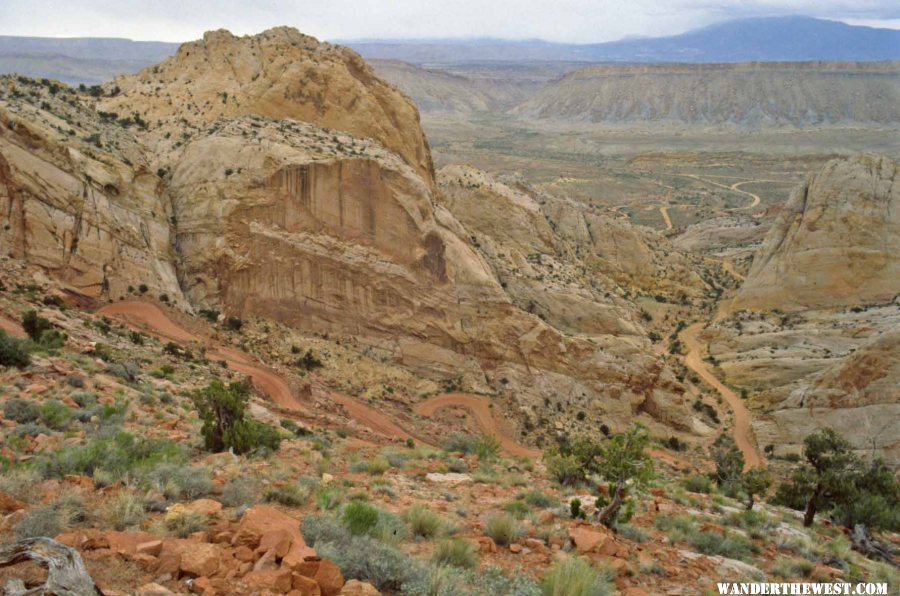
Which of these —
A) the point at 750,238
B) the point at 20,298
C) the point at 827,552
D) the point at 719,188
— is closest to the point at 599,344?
the point at 827,552

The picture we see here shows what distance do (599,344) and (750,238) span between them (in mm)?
53316

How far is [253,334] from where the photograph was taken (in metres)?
28.2

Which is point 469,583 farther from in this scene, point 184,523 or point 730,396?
point 730,396

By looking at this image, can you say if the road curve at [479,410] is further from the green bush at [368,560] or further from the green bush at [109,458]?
the green bush at [368,560]

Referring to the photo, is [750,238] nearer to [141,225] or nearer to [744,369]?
[744,369]

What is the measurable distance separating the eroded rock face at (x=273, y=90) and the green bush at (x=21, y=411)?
24630mm

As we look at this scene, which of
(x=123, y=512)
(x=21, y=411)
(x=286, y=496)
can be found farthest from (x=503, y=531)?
(x=21, y=411)

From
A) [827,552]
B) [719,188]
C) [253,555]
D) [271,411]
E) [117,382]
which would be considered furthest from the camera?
[719,188]

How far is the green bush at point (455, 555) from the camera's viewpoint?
8336 millimetres

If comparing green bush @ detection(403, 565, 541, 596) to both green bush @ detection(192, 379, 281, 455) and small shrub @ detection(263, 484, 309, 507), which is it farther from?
green bush @ detection(192, 379, 281, 455)

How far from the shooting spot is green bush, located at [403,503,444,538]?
31.6ft

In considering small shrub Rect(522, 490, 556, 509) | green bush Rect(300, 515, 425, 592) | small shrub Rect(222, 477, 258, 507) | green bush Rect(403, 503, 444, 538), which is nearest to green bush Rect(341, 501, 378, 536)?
green bush Rect(300, 515, 425, 592)

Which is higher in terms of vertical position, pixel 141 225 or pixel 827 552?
pixel 141 225

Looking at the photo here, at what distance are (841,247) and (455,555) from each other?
1962 inches
